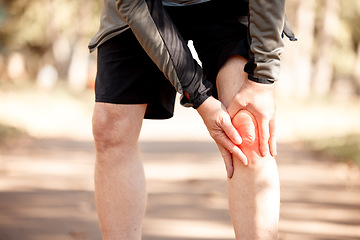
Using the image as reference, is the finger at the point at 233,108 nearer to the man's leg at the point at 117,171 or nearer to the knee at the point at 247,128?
the knee at the point at 247,128

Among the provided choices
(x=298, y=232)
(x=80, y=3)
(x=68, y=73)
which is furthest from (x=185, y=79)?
(x=68, y=73)

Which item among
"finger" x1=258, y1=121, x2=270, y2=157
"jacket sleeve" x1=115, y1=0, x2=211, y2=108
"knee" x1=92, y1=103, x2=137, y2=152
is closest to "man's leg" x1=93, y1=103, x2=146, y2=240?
"knee" x1=92, y1=103, x2=137, y2=152

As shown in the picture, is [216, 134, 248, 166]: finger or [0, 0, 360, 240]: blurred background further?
[0, 0, 360, 240]: blurred background

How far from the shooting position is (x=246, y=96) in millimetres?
1889

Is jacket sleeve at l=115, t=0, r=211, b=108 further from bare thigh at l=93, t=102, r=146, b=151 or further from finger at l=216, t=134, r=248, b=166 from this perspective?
bare thigh at l=93, t=102, r=146, b=151

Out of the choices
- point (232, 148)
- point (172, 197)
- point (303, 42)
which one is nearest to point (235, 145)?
point (232, 148)

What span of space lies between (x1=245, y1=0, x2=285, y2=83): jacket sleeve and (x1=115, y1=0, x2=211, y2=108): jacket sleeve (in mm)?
208

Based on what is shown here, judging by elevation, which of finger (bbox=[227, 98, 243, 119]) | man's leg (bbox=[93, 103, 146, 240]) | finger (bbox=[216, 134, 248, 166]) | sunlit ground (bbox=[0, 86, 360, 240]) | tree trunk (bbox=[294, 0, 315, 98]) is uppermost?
finger (bbox=[227, 98, 243, 119])

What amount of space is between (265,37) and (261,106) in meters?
0.24

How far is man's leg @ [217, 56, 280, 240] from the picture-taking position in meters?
1.91

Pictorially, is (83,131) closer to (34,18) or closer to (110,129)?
(110,129)

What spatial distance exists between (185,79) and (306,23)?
1839cm

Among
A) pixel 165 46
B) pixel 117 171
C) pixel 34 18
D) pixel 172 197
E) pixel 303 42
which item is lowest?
pixel 303 42

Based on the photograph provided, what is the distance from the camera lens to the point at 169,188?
479 centimetres
